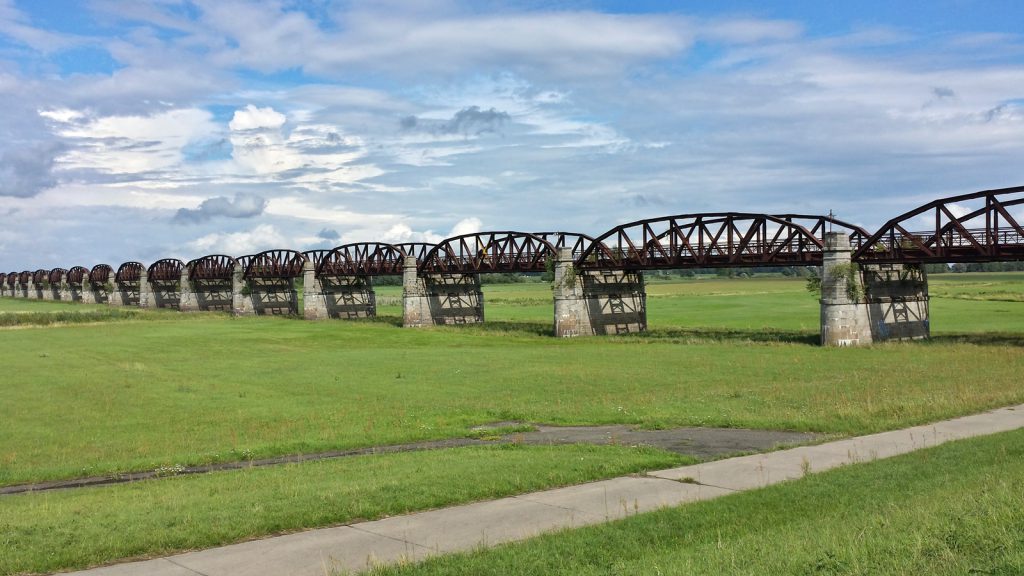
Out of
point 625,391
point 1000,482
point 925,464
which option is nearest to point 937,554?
point 1000,482

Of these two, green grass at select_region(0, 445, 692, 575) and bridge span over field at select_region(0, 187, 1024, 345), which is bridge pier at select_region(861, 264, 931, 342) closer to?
bridge span over field at select_region(0, 187, 1024, 345)

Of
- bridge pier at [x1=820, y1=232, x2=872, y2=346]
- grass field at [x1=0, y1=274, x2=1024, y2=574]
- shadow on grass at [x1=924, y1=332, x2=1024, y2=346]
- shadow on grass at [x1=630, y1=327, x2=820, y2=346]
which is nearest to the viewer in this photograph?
grass field at [x1=0, y1=274, x2=1024, y2=574]

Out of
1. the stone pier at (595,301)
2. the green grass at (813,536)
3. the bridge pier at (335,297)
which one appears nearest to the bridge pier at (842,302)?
the stone pier at (595,301)

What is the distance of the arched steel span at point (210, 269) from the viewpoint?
158 m

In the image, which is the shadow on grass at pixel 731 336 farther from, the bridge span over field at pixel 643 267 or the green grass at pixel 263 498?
the green grass at pixel 263 498

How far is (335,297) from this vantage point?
130m

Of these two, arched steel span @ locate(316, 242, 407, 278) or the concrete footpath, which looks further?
arched steel span @ locate(316, 242, 407, 278)

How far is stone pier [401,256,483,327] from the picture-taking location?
106m

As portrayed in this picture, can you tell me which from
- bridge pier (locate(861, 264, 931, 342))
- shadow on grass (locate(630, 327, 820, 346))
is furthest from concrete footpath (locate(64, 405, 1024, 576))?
bridge pier (locate(861, 264, 931, 342))

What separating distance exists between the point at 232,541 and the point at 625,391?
25.8 meters

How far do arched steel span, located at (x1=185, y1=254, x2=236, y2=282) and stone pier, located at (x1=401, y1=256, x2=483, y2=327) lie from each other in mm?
59708

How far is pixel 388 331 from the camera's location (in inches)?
3617

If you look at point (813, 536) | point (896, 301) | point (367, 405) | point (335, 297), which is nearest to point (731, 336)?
point (896, 301)

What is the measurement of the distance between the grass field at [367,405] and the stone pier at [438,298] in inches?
1001
